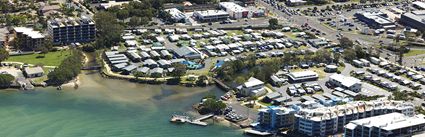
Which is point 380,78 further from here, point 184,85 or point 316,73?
point 184,85

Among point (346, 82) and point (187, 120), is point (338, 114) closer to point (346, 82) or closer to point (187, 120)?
point (346, 82)

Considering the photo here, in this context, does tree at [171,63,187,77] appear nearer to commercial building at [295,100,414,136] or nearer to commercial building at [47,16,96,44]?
commercial building at [47,16,96,44]

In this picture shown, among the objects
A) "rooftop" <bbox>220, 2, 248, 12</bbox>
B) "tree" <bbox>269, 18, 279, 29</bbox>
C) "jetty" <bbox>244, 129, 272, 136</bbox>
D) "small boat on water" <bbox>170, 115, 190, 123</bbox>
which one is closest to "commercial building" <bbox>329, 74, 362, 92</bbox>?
"jetty" <bbox>244, 129, 272, 136</bbox>

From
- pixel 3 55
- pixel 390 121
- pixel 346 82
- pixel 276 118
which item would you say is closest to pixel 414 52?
pixel 346 82

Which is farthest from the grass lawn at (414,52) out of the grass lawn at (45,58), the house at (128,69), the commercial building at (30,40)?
the commercial building at (30,40)

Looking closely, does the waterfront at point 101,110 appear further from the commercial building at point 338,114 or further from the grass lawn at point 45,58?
the commercial building at point 338,114

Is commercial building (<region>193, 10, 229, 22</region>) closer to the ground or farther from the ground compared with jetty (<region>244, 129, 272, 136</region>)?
farther from the ground
